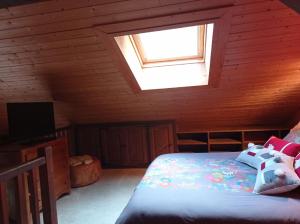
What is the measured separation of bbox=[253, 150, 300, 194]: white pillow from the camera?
5.54 ft

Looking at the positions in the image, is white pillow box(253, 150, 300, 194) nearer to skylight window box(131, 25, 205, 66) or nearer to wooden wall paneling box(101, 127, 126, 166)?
skylight window box(131, 25, 205, 66)

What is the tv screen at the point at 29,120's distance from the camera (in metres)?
2.76

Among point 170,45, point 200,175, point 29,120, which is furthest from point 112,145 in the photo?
point 200,175

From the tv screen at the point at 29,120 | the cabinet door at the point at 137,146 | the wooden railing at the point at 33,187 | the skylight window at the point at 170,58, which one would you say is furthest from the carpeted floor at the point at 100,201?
the skylight window at the point at 170,58

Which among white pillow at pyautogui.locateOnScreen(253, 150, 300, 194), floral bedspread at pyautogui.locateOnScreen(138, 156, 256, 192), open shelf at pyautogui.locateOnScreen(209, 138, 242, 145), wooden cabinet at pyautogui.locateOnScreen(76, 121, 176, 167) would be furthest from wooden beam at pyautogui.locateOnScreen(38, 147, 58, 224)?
open shelf at pyautogui.locateOnScreen(209, 138, 242, 145)

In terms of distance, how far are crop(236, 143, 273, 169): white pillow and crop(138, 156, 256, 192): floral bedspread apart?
0.19ft

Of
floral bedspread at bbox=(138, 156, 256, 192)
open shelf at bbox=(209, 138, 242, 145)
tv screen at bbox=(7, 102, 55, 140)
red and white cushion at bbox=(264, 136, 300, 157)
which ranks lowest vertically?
open shelf at bbox=(209, 138, 242, 145)

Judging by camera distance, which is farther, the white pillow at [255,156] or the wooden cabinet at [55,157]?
the wooden cabinet at [55,157]

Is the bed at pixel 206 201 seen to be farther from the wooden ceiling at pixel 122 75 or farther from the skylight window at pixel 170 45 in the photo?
the skylight window at pixel 170 45

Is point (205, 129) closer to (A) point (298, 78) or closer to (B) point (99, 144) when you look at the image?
(A) point (298, 78)

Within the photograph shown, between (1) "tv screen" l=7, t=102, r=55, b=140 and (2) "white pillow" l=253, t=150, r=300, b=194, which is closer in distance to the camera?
(2) "white pillow" l=253, t=150, r=300, b=194

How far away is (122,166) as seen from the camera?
13.8ft

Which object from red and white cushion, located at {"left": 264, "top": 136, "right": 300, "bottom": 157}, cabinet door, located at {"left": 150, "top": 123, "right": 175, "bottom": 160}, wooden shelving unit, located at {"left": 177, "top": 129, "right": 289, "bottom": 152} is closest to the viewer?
red and white cushion, located at {"left": 264, "top": 136, "right": 300, "bottom": 157}

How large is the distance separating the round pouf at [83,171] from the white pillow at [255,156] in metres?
2.10
